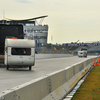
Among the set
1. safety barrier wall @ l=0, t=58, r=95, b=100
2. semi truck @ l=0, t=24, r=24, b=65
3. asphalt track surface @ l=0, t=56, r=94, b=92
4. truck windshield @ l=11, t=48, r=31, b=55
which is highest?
semi truck @ l=0, t=24, r=24, b=65

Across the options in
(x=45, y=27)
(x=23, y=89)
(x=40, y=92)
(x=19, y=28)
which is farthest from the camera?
(x=45, y=27)

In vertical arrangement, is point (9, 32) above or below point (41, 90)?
above

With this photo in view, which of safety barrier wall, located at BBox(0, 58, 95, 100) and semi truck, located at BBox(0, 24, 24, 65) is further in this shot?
A: semi truck, located at BBox(0, 24, 24, 65)

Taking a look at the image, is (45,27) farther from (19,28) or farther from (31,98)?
(31,98)

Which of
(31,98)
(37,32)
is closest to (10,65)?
(31,98)

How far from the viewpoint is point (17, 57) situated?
78.3 ft

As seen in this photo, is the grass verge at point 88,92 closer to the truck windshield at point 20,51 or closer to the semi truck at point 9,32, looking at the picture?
the truck windshield at point 20,51

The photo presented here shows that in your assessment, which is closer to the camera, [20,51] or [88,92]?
[88,92]

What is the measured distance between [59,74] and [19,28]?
18858mm

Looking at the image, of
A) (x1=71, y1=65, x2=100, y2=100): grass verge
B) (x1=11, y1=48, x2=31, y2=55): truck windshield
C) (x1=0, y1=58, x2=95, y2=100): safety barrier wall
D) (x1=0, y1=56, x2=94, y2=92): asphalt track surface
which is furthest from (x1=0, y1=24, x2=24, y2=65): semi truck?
(x1=0, y1=58, x2=95, y2=100): safety barrier wall

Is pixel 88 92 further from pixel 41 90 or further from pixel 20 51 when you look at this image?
pixel 20 51

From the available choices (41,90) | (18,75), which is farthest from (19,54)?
(41,90)

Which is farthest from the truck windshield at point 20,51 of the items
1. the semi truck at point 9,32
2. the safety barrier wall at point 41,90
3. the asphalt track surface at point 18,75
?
the safety barrier wall at point 41,90

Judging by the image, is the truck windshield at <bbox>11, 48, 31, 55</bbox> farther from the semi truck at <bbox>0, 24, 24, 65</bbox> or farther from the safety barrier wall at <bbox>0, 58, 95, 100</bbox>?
the safety barrier wall at <bbox>0, 58, 95, 100</bbox>
